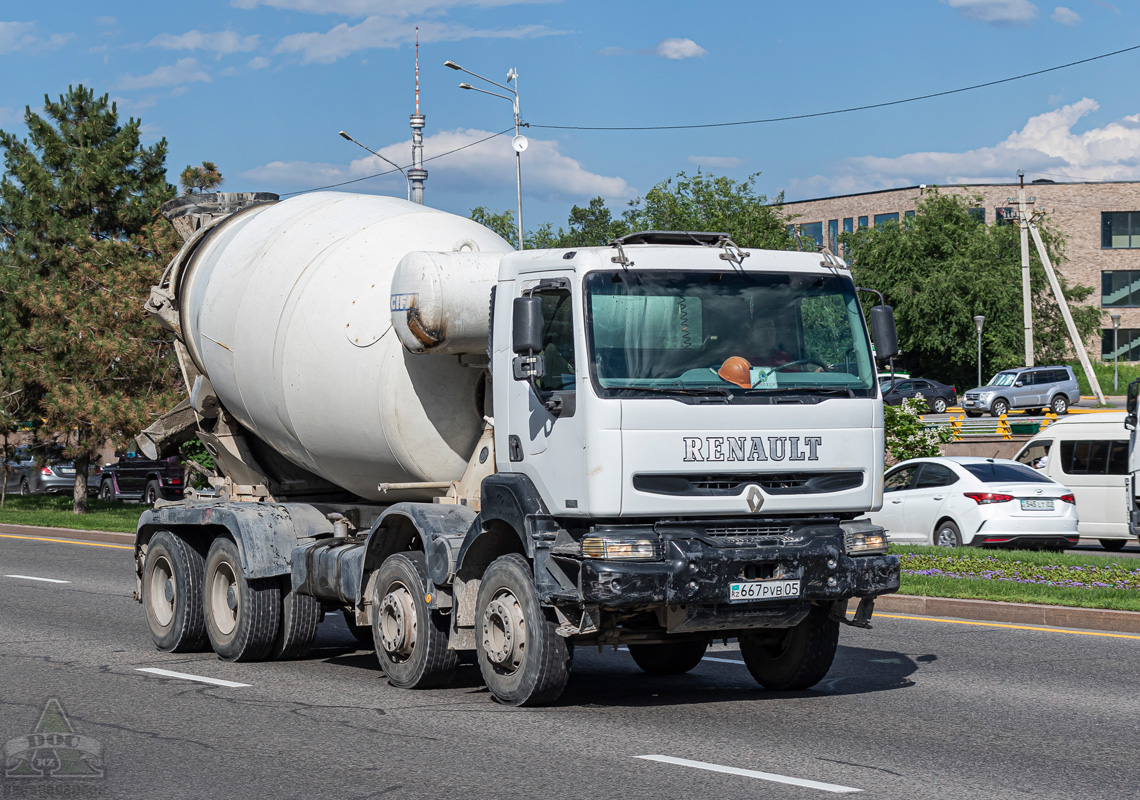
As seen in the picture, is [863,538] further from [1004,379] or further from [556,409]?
[1004,379]

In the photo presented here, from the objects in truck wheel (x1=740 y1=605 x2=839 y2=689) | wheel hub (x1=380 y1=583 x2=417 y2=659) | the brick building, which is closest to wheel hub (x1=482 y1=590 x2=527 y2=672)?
wheel hub (x1=380 y1=583 x2=417 y2=659)

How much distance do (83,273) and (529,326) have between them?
25.2 m

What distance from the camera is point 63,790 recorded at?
6715mm

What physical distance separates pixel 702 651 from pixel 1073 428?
50.9ft

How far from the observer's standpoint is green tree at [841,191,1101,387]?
6631cm

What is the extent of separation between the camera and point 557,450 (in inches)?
330

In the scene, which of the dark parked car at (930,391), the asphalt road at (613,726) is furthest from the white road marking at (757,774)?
the dark parked car at (930,391)

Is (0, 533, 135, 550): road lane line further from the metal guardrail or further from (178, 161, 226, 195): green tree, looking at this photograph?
the metal guardrail

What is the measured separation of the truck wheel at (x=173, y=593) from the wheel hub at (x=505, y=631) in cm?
403

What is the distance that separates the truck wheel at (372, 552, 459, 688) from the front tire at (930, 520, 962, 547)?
500 inches

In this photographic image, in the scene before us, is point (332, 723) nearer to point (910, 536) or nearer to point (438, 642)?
point (438, 642)

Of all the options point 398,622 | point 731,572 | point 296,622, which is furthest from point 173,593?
point 731,572

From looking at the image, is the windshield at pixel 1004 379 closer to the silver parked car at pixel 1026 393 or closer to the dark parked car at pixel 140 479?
the silver parked car at pixel 1026 393

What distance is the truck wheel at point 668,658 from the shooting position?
1054 centimetres
